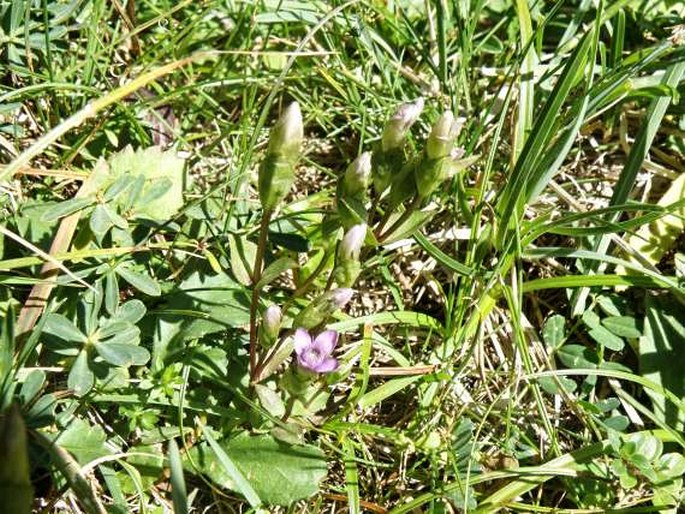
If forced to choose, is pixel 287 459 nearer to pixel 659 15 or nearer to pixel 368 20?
pixel 368 20

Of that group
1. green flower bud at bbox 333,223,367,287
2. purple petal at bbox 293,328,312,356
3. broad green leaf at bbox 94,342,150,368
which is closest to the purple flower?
purple petal at bbox 293,328,312,356

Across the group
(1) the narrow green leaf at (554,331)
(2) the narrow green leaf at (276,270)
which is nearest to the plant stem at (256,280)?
(2) the narrow green leaf at (276,270)

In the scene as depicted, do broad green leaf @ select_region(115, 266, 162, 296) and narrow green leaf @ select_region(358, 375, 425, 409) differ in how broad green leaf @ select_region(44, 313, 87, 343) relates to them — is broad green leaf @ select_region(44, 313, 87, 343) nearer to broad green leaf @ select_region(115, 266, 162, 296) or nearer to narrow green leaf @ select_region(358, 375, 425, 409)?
broad green leaf @ select_region(115, 266, 162, 296)

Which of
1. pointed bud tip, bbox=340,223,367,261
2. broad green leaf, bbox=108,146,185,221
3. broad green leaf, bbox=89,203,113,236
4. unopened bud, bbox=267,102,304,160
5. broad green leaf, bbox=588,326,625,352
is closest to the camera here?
unopened bud, bbox=267,102,304,160

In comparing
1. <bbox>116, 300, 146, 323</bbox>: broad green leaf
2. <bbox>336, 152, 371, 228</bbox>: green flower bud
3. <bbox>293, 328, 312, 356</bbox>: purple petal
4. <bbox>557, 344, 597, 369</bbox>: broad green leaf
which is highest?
<bbox>336, 152, 371, 228</bbox>: green flower bud

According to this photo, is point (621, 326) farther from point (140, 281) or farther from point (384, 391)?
point (140, 281)

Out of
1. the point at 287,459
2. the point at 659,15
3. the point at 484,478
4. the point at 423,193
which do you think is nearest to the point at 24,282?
the point at 287,459
